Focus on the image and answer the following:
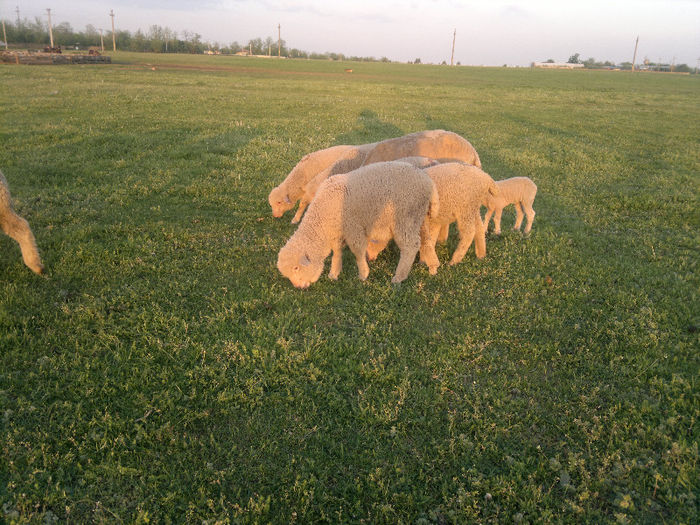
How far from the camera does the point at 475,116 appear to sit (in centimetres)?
2611

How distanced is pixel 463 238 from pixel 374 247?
4.99ft

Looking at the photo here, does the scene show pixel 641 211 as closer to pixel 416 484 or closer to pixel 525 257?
pixel 525 257

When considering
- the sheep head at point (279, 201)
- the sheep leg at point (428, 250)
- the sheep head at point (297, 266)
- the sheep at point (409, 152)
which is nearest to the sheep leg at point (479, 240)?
the sheep leg at point (428, 250)

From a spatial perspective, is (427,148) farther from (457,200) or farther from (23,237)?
(23,237)

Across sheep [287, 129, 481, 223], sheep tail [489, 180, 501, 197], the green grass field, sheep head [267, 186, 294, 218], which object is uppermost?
sheep [287, 129, 481, 223]

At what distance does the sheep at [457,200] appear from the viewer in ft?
24.0

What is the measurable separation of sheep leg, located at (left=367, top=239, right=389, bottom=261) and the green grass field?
293 mm

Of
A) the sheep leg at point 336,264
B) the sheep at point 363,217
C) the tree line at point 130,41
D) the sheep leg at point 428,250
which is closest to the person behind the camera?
the sheep at point 363,217

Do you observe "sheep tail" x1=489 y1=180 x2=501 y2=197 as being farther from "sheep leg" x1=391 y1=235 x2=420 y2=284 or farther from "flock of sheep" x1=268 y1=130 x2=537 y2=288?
"sheep leg" x1=391 y1=235 x2=420 y2=284

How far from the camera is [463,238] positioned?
7742 mm

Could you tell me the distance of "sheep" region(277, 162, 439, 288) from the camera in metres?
6.77

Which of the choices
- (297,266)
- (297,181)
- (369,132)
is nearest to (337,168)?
(297,181)

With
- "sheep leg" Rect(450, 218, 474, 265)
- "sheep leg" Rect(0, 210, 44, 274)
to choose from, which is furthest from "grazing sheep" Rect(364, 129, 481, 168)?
"sheep leg" Rect(0, 210, 44, 274)

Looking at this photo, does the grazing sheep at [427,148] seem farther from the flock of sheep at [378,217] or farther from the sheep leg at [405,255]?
the sheep leg at [405,255]
